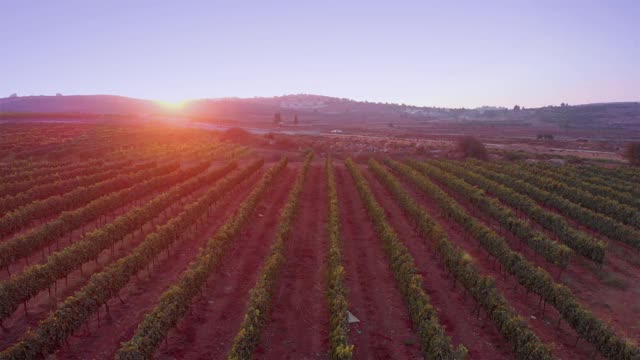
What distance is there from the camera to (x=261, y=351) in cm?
1436

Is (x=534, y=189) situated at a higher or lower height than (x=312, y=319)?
higher

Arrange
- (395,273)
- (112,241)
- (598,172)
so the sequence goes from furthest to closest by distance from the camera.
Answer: (598,172) < (112,241) < (395,273)

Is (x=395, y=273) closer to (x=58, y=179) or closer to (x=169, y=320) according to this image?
(x=169, y=320)

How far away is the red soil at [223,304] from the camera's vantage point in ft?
47.0

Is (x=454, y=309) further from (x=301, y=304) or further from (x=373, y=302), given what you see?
(x=301, y=304)

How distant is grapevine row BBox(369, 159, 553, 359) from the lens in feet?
43.3

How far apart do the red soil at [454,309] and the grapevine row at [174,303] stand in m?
9.58

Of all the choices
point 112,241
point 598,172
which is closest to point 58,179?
point 112,241

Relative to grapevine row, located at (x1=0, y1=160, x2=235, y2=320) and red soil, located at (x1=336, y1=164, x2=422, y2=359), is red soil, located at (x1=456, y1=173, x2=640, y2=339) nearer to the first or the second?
red soil, located at (x1=336, y1=164, x2=422, y2=359)

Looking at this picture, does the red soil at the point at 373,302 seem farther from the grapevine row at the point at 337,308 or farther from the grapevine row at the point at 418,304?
the grapevine row at the point at 337,308

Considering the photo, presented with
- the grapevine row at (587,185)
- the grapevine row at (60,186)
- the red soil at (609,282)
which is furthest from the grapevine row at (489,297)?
the grapevine row at (60,186)

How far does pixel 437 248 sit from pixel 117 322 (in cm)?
1505

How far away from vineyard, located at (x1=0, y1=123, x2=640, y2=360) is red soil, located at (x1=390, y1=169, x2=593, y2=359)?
9 centimetres

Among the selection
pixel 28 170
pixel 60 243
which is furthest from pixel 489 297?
pixel 28 170
